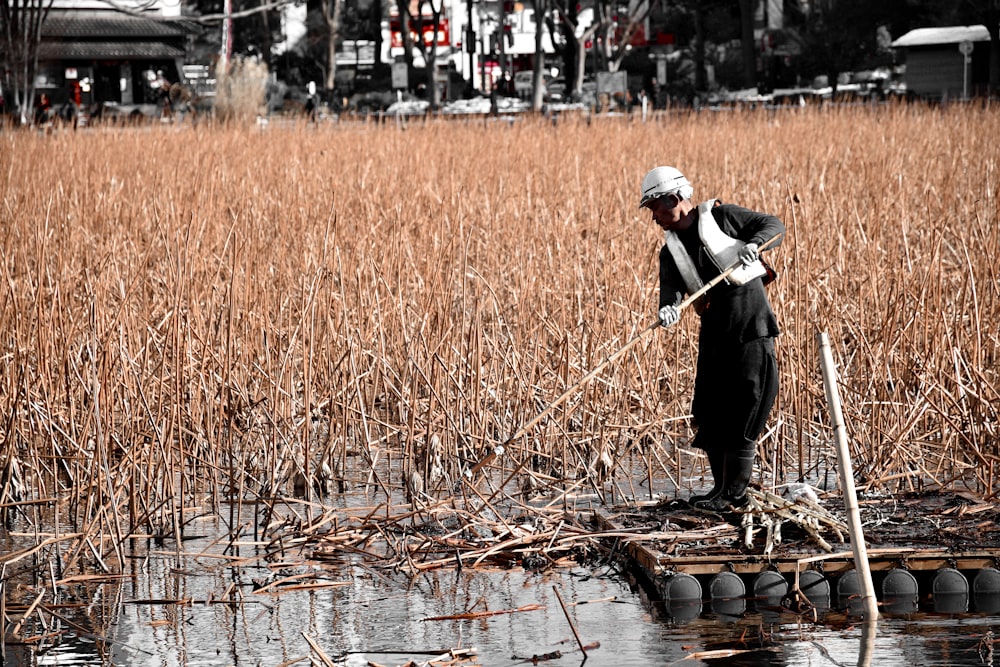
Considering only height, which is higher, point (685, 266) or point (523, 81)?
point (523, 81)

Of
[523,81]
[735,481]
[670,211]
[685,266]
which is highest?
[523,81]

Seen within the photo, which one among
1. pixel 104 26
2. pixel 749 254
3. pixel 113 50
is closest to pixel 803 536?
pixel 749 254

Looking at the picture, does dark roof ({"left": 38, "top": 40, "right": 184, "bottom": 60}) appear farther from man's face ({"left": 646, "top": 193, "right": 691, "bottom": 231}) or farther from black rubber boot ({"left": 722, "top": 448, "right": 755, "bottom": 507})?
black rubber boot ({"left": 722, "top": 448, "right": 755, "bottom": 507})

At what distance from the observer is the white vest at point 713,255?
13.9 ft

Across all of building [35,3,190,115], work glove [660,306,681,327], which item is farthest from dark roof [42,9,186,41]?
work glove [660,306,681,327]

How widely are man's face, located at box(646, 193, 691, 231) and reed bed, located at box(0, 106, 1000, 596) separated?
38.4 inches

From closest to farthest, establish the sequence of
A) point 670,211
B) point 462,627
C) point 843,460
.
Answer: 1. point 843,460
2. point 462,627
3. point 670,211

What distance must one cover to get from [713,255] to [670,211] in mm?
206

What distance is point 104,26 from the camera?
36.4m

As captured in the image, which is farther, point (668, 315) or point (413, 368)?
point (413, 368)

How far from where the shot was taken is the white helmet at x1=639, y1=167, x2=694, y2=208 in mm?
4309

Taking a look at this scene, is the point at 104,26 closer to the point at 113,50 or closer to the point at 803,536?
the point at 113,50

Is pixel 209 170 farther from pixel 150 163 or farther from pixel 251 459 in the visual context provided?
pixel 251 459

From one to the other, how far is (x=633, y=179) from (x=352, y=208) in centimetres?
244
